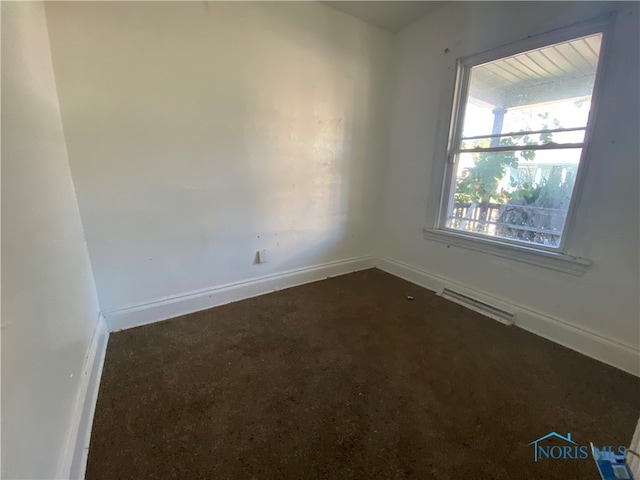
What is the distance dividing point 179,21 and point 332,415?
7.72 feet

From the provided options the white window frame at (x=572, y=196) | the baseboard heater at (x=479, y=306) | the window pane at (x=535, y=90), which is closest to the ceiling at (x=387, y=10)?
the white window frame at (x=572, y=196)

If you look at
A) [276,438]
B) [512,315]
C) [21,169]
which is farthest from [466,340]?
[21,169]

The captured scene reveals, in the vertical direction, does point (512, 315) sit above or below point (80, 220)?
below

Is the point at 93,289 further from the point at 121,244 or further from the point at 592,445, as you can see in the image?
the point at 592,445

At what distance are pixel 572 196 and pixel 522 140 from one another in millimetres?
503

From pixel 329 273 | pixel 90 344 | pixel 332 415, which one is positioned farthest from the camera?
pixel 329 273

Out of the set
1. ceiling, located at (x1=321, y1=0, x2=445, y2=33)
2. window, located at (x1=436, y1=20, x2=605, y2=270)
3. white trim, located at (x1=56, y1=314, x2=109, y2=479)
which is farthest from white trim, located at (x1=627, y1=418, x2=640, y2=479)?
ceiling, located at (x1=321, y1=0, x2=445, y2=33)

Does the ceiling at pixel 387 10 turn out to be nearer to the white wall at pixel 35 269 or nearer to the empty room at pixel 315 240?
the empty room at pixel 315 240

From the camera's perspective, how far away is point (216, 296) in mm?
2195

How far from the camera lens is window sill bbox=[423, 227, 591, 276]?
1.75 meters

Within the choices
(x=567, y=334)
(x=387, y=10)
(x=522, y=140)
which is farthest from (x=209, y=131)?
(x=567, y=334)

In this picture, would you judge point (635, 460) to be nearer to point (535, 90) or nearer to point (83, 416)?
point (83, 416)

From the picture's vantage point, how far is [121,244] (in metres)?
1.78

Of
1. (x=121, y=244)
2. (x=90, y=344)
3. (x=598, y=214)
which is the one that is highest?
(x=598, y=214)
